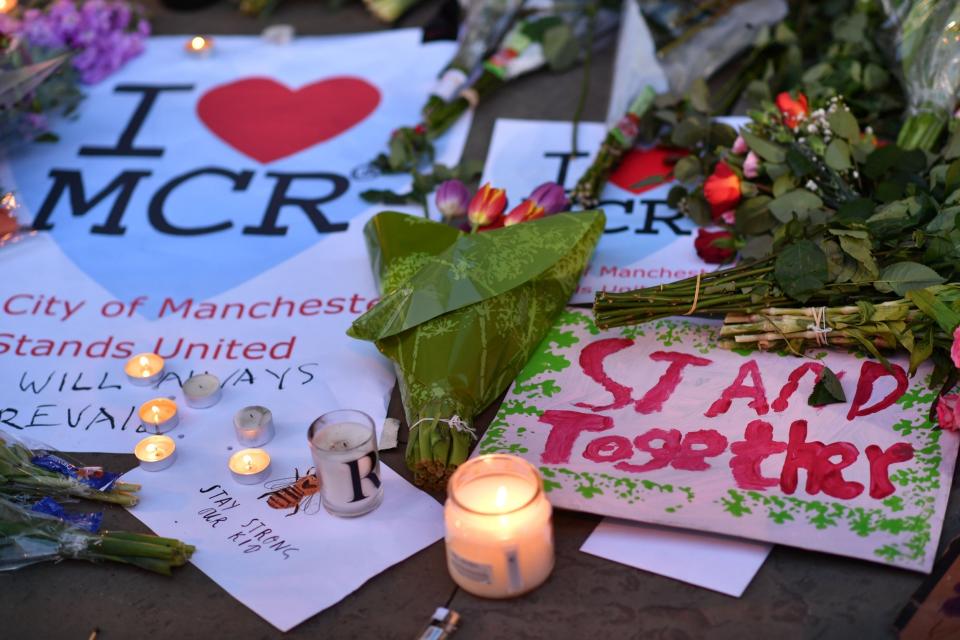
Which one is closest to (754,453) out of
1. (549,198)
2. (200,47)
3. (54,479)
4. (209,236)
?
(549,198)

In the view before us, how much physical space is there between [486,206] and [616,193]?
13.8 inches

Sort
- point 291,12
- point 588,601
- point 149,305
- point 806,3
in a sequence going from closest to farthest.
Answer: point 588,601
point 149,305
point 806,3
point 291,12

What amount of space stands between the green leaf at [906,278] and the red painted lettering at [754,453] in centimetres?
27

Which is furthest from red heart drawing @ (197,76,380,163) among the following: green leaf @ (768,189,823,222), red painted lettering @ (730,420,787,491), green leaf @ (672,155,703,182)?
red painted lettering @ (730,420,787,491)

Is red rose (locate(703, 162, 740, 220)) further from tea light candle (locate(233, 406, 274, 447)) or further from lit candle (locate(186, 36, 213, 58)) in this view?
lit candle (locate(186, 36, 213, 58))

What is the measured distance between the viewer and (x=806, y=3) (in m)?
2.29

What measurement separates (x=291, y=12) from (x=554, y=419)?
64.1 inches

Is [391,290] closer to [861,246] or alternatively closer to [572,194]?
[572,194]

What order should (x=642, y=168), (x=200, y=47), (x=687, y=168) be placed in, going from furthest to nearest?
(x=200, y=47) → (x=642, y=168) → (x=687, y=168)

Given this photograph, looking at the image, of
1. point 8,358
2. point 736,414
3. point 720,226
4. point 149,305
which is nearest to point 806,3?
point 720,226

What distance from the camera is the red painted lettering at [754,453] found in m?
1.33

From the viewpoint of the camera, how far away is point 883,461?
1.34m

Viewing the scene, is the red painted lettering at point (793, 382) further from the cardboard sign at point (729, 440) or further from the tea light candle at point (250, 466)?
the tea light candle at point (250, 466)

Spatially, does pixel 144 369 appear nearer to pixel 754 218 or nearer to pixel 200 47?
pixel 754 218
